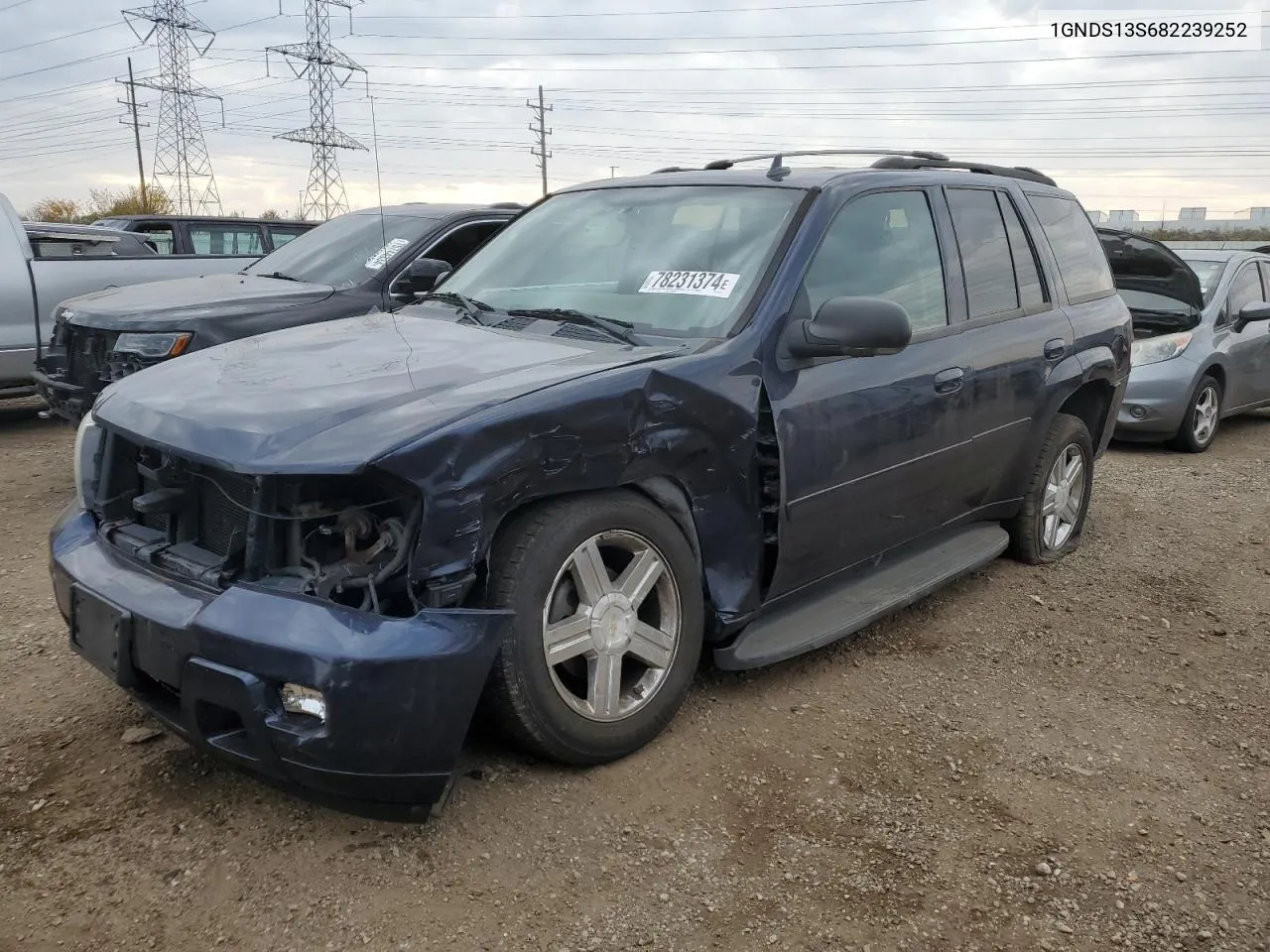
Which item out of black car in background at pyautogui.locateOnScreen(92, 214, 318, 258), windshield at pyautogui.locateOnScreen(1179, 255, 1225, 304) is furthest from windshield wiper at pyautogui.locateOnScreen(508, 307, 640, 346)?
black car in background at pyautogui.locateOnScreen(92, 214, 318, 258)

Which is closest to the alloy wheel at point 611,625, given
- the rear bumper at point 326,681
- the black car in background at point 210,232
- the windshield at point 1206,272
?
the rear bumper at point 326,681

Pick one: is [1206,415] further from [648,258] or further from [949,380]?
[648,258]

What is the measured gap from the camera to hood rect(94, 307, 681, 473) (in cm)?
245

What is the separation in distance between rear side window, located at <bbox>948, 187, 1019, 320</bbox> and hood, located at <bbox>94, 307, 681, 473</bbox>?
5.71ft

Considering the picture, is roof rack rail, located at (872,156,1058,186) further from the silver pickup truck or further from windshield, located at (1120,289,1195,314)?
the silver pickup truck

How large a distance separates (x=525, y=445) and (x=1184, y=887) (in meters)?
2.02

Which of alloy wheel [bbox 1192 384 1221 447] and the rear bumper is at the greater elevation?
the rear bumper

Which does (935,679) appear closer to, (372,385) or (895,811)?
(895,811)

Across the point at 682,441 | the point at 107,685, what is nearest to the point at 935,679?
the point at 682,441

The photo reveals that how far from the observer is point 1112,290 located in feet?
18.0

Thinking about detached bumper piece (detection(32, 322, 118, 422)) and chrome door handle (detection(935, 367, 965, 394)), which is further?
detached bumper piece (detection(32, 322, 118, 422))

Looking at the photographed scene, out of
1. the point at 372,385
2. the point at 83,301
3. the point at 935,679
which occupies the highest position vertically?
the point at 372,385

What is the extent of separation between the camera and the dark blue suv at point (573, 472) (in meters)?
2.43

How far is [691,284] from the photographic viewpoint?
11.5ft
